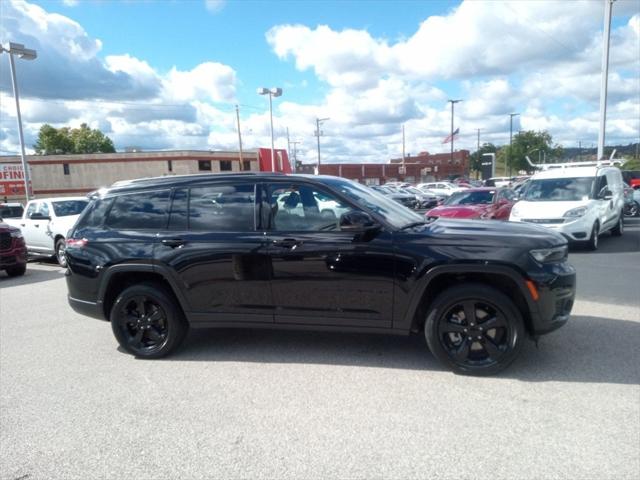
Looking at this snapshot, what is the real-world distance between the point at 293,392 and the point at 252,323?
3.02 ft

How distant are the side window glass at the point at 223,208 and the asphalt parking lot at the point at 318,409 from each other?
1354 millimetres

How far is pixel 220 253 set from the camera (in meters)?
4.43

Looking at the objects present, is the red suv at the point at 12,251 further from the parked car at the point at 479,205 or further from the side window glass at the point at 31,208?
the parked car at the point at 479,205

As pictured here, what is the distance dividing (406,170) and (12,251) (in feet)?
224

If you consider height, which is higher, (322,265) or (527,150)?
(527,150)

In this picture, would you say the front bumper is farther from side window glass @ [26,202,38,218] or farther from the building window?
the building window

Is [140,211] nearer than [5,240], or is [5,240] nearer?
[140,211]

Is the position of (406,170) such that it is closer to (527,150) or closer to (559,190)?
(527,150)

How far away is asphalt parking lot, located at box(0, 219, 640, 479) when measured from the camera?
2881 millimetres

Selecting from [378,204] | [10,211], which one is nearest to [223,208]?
[378,204]

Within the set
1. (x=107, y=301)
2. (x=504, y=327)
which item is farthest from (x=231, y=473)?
(x=107, y=301)

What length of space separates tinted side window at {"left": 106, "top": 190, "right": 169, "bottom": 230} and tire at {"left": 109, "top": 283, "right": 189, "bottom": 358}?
2.07 feet

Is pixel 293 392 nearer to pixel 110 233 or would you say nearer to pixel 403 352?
pixel 403 352

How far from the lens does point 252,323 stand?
4535 mm
